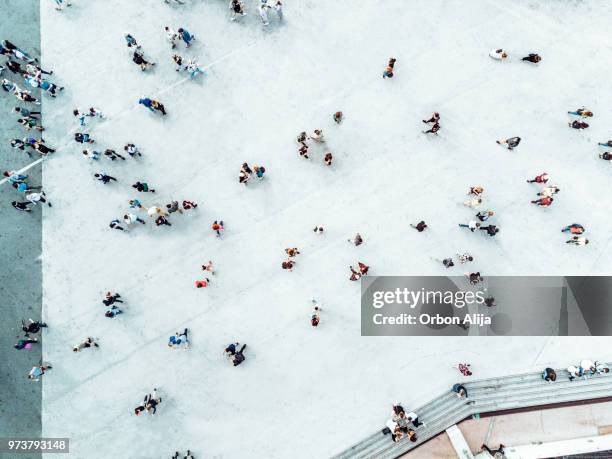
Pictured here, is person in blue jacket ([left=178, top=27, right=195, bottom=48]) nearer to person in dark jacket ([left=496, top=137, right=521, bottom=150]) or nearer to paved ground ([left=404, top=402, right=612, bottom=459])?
person in dark jacket ([left=496, top=137, right=521, bottom=150])

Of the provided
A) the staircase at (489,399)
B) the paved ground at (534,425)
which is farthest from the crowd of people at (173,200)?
the paved ground at (534,425)

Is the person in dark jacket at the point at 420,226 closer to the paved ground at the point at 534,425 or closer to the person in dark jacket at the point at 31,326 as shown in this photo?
the paved ground at the point at 534,425

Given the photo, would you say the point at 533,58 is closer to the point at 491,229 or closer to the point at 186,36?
the point at 491,229

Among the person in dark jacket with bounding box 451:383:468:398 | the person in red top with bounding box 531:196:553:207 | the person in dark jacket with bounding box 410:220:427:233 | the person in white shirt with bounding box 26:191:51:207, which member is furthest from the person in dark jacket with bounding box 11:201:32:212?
the person in red top with bounding box 531:196:553:207

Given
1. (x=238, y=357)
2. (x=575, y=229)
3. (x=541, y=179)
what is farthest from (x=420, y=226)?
(x=238, y=357)

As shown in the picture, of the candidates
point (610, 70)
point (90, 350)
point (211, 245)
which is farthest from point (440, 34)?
point (90, 350)

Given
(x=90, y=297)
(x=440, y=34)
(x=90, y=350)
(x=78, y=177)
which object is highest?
(x=440, y=34)

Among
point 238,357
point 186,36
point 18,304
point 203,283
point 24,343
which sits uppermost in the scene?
point 186,36

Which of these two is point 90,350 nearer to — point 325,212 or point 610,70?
point 325,212
